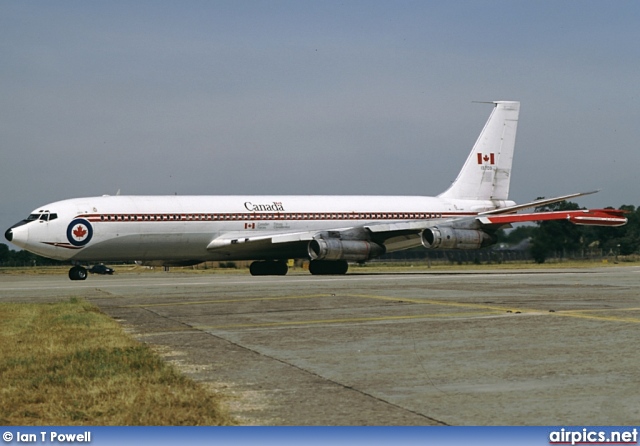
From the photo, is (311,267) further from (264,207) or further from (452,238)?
(452,238)

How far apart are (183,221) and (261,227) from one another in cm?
412

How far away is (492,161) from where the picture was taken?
165 feet

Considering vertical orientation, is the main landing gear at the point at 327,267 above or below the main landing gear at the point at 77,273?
above

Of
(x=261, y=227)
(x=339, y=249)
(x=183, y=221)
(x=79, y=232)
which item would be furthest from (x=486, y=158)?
(x=79, y=232)

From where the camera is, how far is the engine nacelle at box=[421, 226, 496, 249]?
40.9 m

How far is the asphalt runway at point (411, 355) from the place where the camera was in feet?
25.2

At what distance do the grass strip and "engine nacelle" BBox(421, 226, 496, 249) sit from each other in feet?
91.2

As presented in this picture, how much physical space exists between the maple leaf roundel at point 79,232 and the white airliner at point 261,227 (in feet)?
0.14

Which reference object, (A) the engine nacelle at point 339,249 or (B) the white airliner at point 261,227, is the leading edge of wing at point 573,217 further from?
(A) the engine nacelle at point 339,249

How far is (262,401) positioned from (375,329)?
6336mm

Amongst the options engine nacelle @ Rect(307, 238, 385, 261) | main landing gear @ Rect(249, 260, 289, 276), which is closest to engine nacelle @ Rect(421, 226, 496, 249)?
engine nacelle @ Rect(307, 238, 385, 261)

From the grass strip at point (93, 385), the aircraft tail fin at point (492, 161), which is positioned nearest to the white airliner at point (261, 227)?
the aircraft tail fin at point (492, 161)

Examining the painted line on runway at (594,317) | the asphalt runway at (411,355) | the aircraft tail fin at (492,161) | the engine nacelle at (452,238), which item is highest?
the aircraft tail fin at (492,161)

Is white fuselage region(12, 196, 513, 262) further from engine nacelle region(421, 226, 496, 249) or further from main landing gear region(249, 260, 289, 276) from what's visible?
engine nacelle region(421, 226, 496, 249)
